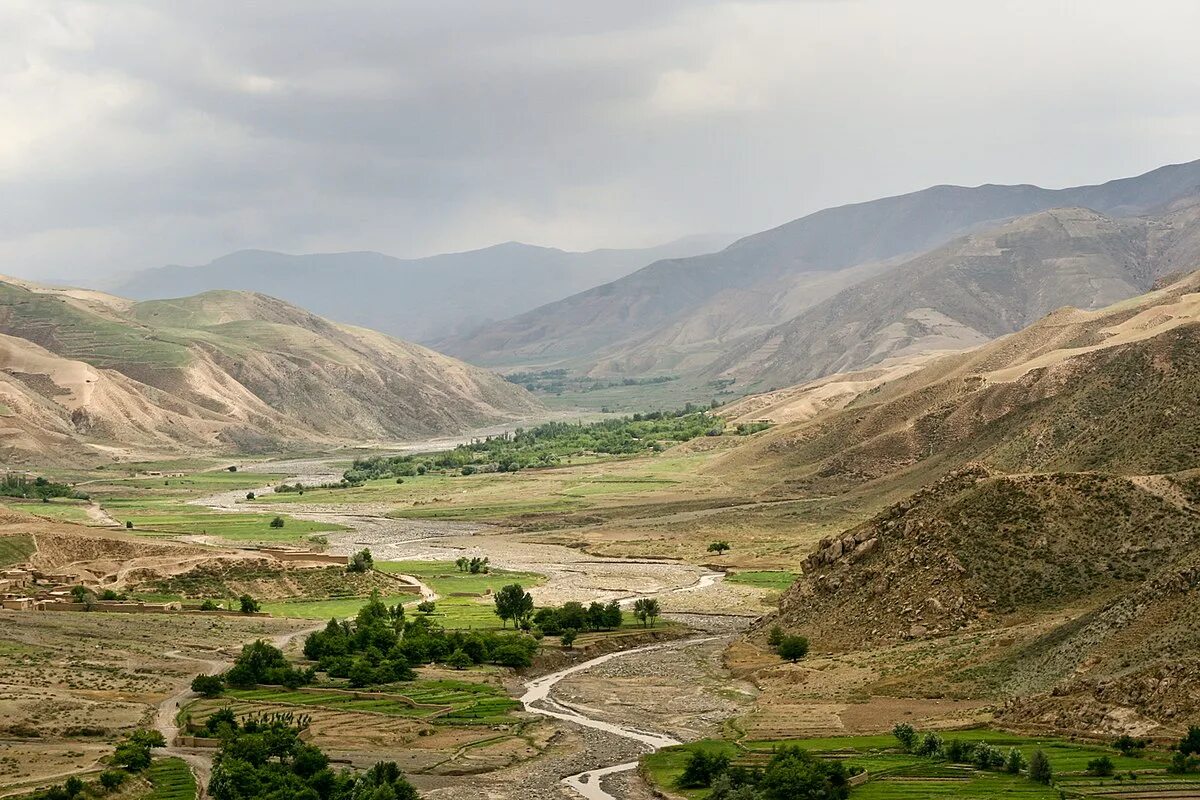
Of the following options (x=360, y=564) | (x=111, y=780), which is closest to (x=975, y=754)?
(x=111, y=780)

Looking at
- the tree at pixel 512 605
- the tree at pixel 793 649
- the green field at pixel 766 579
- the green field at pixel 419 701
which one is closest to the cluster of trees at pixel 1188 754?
the green field at pixel 419 701

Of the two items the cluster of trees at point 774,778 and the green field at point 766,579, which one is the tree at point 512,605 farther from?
the cluster of trees at point 774,778

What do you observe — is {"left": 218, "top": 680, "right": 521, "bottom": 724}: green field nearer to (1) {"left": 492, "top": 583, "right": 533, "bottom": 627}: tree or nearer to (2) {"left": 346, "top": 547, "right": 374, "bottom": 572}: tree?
(1) {"left": 492, "top": 583, "right": 533, "bottom": 627}: tree

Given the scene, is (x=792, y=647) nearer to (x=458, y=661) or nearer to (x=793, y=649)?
(x=793, y=649)

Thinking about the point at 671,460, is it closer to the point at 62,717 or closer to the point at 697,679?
the point at 697,679

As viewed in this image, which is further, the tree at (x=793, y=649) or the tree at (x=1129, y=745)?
the tree at (x=793, y=649)

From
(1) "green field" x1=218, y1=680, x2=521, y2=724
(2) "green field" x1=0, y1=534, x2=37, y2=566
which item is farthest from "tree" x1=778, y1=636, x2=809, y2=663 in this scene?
(2) "green field" x1=0, y1=534, x2=37, y2=566

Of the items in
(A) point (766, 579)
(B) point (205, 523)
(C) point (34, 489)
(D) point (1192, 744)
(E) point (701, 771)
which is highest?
(C) point (34, 489)
